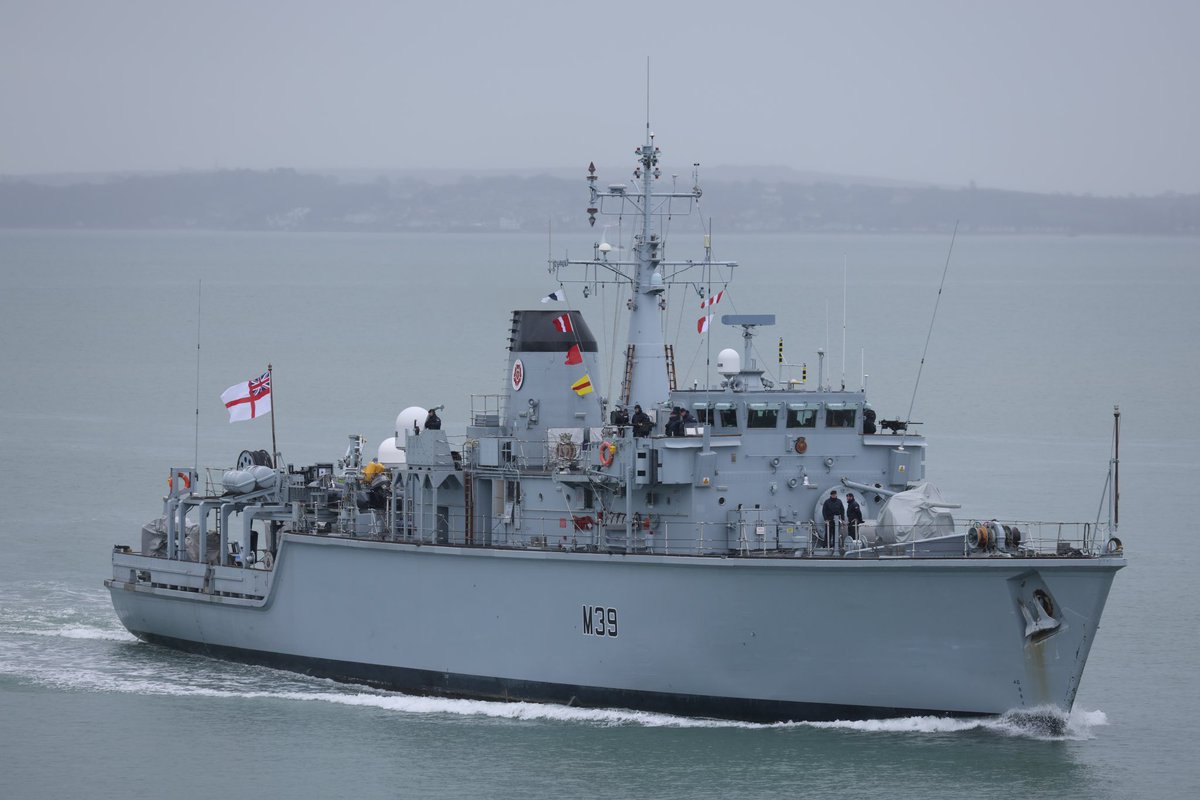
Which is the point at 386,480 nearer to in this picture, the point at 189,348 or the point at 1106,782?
the point at 1106,782

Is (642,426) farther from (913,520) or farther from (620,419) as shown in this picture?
(913,520)

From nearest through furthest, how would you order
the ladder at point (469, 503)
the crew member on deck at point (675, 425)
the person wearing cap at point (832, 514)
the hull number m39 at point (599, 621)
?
1. the person wearing cap at point (832, 514)
2. the hull number m39 at point (599, 621)
3. the crew member on deck at point (675, 425)
4. the ladder at point (469, 503)

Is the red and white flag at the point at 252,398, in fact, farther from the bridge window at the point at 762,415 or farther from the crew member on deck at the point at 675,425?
the bridge window at the point at 762,415

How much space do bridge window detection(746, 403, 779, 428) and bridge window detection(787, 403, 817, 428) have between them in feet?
0.75

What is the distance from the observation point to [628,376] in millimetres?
34562

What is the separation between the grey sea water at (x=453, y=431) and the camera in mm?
29922

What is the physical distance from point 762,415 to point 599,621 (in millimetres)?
4274

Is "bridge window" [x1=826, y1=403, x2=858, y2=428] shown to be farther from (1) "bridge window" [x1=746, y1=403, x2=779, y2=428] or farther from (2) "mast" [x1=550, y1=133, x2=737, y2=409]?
(2) "mast" [x1=550, y1=133, x2=737, y2=409]

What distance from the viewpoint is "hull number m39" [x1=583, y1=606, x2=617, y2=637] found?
31531 millimetres

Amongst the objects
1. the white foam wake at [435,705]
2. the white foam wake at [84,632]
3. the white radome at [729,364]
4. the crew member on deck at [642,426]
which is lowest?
the white foam wake at [435,705]

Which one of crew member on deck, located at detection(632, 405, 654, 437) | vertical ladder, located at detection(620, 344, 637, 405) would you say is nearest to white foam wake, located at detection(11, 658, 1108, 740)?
crew member on deck, located at detection(632, 405, 654, 437)

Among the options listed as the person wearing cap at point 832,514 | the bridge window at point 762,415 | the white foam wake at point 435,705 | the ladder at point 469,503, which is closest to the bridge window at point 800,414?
the bridge window at point 762,415

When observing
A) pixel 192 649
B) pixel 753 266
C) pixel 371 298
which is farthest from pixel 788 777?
pixel 753 266

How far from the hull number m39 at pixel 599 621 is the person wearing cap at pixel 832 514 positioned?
361 centimetres
